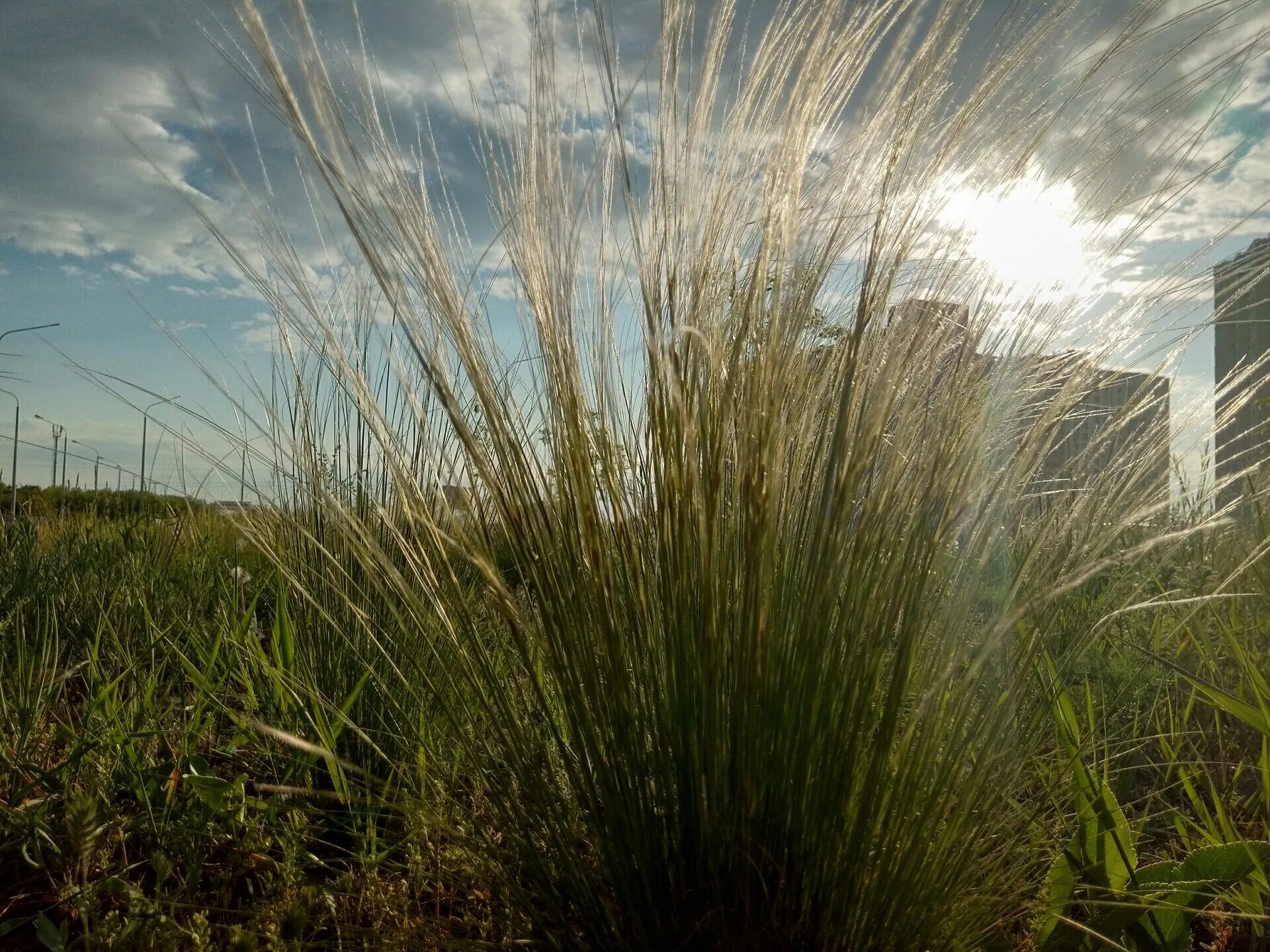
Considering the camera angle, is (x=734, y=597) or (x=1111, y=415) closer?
(x=734, y=597)

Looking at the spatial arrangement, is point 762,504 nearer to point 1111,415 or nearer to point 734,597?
point 734,597

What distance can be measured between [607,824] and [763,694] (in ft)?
0.88

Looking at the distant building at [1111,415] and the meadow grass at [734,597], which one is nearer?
the meadow grass at [734,597]

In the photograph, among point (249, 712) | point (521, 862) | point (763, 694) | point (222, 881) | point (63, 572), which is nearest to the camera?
point (763, 694)

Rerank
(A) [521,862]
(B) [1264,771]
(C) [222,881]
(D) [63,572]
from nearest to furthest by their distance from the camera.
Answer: (A) [521,862] → (B) [1264,771] → (C) [222,881] → (D) [63,572]

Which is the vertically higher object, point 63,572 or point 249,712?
point 63,572

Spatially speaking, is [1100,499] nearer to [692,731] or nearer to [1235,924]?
[1235,924]

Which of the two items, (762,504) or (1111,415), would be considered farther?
(1111,415)

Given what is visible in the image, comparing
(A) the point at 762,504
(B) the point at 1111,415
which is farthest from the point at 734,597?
(B) the point at 1111,415

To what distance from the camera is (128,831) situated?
1625 mm

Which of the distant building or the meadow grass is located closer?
the meadow grass

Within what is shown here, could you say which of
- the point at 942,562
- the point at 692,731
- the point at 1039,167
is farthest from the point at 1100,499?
the point at 692,731

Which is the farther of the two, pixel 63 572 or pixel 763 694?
pixel 63 572

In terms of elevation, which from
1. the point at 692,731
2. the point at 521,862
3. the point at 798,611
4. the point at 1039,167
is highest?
the point at 1039,167
